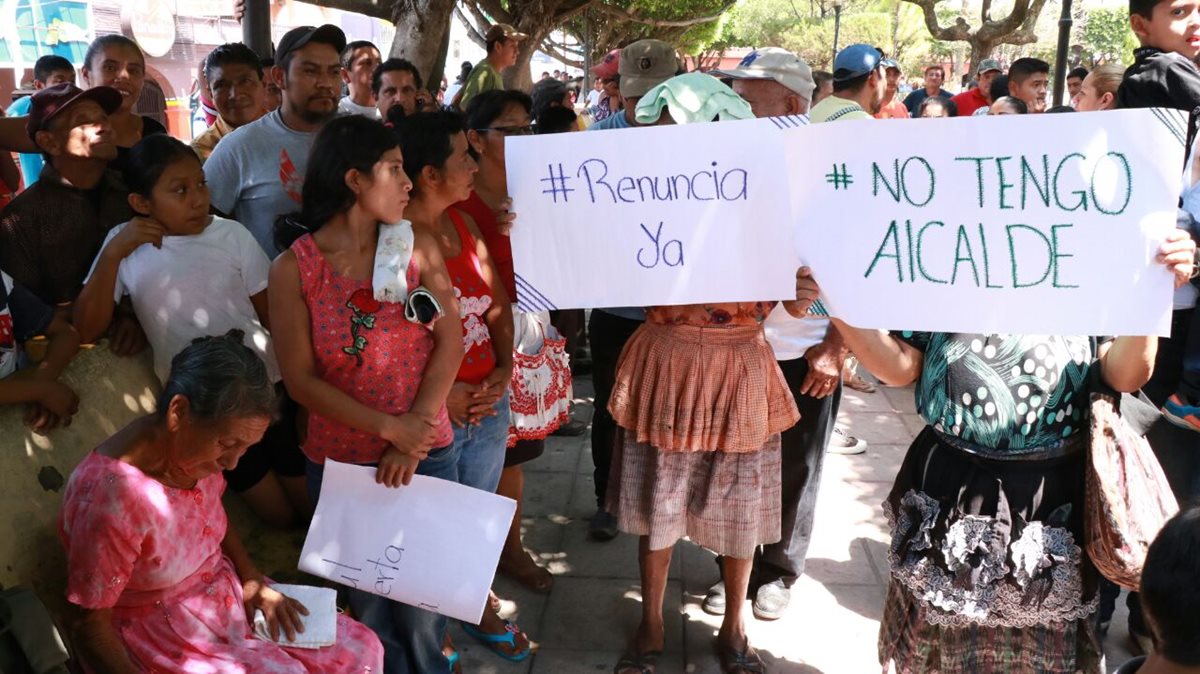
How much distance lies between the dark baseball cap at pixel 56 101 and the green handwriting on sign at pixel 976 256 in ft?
8.14

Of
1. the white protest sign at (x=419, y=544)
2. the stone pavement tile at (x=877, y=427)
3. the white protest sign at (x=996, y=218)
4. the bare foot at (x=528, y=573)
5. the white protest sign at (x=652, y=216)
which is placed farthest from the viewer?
the stone pavement tile at (x=877, y=427)

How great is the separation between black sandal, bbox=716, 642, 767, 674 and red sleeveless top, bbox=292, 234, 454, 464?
4.20ft

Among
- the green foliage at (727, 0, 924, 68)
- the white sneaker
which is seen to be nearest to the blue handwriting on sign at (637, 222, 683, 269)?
the white sneaker

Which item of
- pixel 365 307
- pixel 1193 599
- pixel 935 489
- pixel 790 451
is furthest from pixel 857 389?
pixel 1193 599

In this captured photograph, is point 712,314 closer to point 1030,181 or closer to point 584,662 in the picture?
point 1030,181

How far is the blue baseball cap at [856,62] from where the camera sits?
439 cm

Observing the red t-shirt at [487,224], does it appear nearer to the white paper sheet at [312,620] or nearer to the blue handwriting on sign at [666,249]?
the blue handwriting on sign at [666,249]

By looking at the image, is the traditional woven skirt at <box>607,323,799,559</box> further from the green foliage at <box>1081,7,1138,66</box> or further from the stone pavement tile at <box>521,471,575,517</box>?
the green foliage at <box>1081,7,1138,66</box>

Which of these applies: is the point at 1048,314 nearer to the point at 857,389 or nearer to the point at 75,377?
the point at 75,377

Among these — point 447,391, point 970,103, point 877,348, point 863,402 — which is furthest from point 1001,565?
point 970,103

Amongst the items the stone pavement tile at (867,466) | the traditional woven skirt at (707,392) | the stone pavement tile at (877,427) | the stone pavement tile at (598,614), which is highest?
the traditional woven skirt at (707,392)

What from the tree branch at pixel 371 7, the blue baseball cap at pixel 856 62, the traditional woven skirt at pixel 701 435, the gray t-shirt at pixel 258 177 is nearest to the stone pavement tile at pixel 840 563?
the traditional woven skirt at pixel 701 435

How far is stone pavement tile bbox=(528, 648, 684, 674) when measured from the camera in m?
3.13

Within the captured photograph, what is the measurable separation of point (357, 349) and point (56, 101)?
143 centimetres
